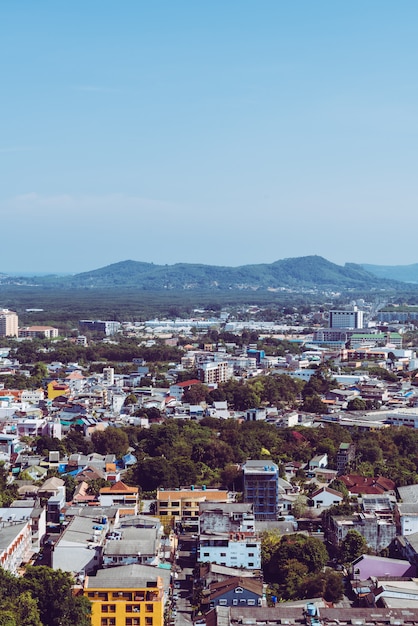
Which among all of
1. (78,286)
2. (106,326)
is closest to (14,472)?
(106,326)

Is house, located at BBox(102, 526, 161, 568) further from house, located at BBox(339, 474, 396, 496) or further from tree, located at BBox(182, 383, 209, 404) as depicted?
tree, located at BBox(182, 383, 209, 404)

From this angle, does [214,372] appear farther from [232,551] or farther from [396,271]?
[396,271]

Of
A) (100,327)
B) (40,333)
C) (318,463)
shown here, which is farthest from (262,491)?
(100,327)

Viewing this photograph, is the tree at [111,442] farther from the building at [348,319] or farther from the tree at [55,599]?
the building at [348,319]

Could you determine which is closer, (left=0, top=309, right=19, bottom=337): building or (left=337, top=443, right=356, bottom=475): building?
(left=337, top=443, right=356, bottom=475): building

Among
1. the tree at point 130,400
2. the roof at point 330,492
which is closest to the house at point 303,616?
the roof at point 330,492

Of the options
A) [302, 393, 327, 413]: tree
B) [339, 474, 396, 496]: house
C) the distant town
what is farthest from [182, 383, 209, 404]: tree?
[339, 474, 396, 496]: house

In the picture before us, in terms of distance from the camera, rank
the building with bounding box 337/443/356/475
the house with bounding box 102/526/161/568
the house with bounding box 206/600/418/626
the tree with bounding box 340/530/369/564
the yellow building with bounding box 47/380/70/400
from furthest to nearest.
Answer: the yellow building with bounding box 47/380/70/400 → the building with bounding box 337/443/356/475 → the tree with bounding box 340/530/369/564 → the house with bounding box 102/526/161/568 → the house with bounding box 206/600/418/626

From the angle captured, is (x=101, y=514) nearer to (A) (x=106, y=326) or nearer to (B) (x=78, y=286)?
(A) (x=106, y=326)
